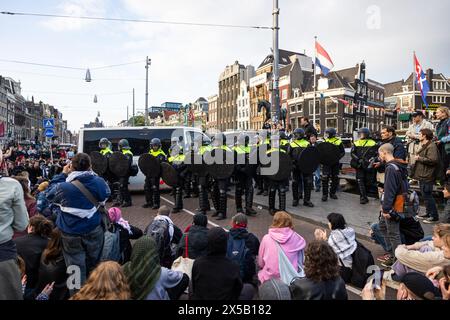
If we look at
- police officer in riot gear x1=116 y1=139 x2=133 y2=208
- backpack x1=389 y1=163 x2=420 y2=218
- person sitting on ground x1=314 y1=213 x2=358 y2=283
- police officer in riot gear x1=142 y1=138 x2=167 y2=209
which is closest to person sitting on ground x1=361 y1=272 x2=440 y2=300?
person sitting on ground x1=314 y1=213 x2=358 y2=283

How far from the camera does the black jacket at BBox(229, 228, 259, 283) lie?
4.21m

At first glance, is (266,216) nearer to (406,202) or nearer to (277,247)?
(406,202)

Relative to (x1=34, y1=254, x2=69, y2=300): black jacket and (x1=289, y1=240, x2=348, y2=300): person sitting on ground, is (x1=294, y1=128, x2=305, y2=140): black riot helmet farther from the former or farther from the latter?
(x1=34, y1=254, x2=69, y2=300): black jacket

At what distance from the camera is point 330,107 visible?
170ft

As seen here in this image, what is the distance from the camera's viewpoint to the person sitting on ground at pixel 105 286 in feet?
8.56

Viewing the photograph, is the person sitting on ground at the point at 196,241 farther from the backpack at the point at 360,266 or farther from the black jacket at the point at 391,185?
the black jacket at the point at 391,185

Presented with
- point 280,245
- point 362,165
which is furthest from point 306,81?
point 280,245

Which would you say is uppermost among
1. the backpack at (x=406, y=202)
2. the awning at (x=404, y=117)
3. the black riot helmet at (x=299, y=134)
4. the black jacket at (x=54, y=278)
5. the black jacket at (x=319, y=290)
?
the awning at (x=404, y=117)

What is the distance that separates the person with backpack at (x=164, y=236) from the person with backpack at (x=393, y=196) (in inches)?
123

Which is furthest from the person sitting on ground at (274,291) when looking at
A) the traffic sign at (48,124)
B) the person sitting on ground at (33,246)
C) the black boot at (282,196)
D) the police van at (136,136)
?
the traffic sign at (48,124)

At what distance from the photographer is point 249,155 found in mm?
8523

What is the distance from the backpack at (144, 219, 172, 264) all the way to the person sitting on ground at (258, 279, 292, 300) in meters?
1.95
